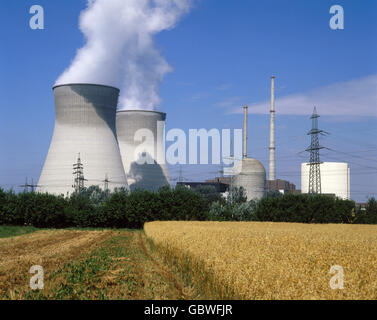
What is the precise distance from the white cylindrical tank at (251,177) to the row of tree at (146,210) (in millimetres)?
28248

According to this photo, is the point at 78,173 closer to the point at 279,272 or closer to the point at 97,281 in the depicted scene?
the point at 97,281

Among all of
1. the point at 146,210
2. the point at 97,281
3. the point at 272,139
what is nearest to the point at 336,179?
the point at 272,139

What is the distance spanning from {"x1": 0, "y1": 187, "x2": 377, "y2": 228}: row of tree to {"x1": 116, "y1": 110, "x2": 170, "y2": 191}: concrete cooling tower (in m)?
20.9

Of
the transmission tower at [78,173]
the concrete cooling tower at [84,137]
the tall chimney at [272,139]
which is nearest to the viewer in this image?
the concrete cooling tower at [84,137]

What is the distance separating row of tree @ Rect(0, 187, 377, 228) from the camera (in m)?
44.1

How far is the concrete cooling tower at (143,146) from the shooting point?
6678cm

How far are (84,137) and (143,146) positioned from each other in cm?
1632

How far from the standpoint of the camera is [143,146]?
225ft

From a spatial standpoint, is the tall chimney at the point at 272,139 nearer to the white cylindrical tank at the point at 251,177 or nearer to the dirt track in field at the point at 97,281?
the white cylindrical tank at the point at 251,177

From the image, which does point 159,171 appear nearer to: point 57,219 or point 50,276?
point 57,219

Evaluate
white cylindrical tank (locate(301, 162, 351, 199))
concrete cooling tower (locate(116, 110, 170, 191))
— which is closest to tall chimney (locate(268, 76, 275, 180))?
white cylindrical tank (locate(301, 162, 351, 199))

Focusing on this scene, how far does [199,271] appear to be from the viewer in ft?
33.4

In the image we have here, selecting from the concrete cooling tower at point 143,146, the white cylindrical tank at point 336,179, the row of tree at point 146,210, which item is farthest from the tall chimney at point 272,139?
the row of tree at point 146,210
